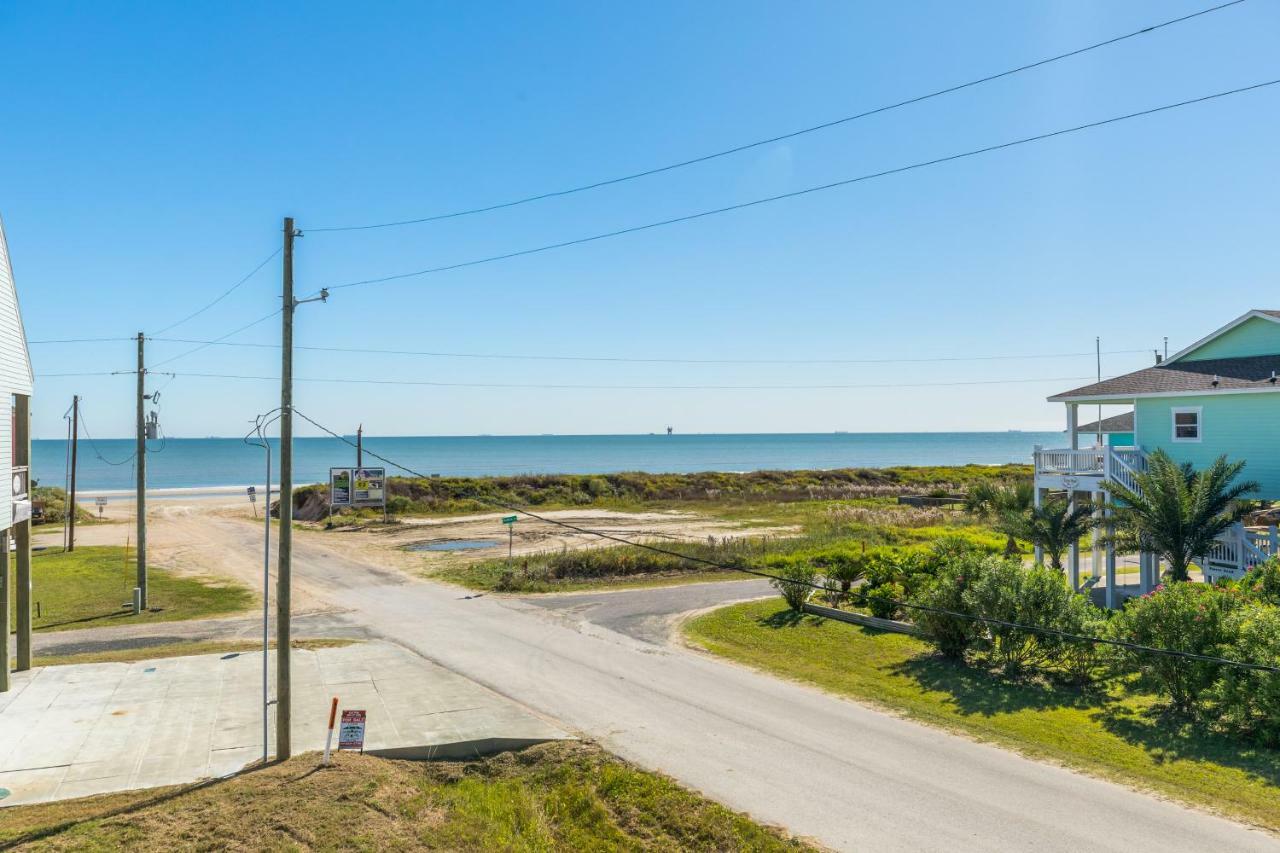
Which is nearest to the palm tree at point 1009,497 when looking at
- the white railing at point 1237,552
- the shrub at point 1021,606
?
the white railing at point 1237,552

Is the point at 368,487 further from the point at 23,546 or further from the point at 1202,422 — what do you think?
the point at 1202,422

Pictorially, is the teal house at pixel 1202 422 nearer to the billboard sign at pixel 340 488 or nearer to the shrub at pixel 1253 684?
the shrub at pixel 1253 684

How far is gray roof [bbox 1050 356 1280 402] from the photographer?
2338 cm

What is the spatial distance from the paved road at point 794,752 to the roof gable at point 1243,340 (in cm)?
1944

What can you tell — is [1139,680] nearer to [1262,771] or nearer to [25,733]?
[1262,771]

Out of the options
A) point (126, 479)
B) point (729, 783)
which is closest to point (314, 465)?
point (126, 479)

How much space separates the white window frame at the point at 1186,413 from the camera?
24281mm

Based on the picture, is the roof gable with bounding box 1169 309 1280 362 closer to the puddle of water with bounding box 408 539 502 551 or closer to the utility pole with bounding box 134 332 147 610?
the puddle of water with bounding box 408 539 502 551

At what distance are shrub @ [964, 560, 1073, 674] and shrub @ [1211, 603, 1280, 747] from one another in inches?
137

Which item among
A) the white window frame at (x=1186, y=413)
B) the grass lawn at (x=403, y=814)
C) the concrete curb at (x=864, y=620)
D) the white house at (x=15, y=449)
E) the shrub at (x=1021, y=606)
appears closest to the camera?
the grass lawn at (x=403, y=814)

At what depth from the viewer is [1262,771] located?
12453 mm

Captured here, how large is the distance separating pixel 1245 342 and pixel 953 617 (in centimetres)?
1539

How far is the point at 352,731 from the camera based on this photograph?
12.8 metres

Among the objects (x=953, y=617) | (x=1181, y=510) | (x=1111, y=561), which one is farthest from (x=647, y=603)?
(x=1181, y=510)
